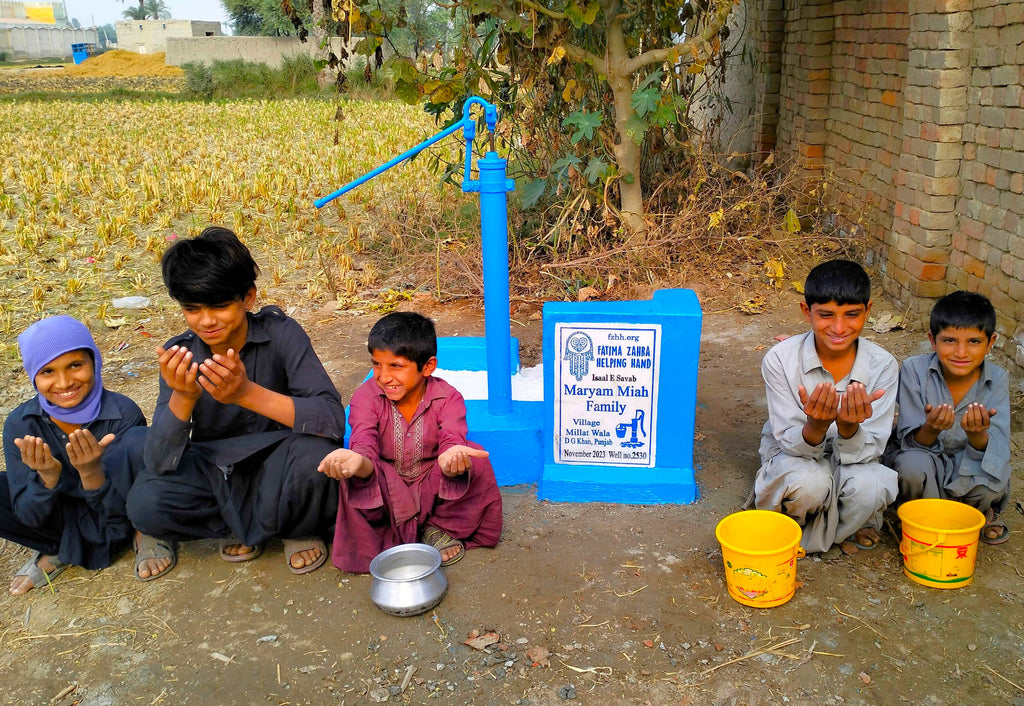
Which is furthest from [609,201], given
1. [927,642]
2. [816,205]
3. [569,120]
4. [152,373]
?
[927,642]

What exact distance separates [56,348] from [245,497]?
81 centimetres

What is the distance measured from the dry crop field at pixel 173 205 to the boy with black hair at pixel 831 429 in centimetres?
373

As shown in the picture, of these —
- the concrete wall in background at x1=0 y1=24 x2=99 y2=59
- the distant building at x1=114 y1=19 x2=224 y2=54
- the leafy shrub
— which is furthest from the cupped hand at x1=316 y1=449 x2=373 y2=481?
the concrete wall in background at x1=0 y1=24 x2=99 y2=59

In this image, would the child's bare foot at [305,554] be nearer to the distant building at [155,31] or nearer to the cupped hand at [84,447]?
the cupped hand at [84,447]

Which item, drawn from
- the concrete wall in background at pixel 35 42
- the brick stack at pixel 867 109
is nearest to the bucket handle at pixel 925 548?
the brick stack at pixel 867 109

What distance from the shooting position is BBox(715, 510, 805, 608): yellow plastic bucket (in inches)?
97.6

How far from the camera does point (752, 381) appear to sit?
4.41m

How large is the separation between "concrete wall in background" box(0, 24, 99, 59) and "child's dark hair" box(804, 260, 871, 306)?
74514 mm

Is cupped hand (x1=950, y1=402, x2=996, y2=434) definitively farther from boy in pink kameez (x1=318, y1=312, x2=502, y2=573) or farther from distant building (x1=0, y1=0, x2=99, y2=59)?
distant building (x1=0, y1=0, x2=99, y2=59)

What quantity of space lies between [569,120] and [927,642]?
3.97 m

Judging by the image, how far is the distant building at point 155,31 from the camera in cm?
5681

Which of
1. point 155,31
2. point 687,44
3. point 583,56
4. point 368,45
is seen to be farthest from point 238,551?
point 155,31

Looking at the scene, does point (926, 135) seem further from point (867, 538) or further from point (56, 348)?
point (56, 348)

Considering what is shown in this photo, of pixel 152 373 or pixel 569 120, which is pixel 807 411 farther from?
pixel 152 373
